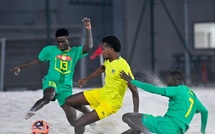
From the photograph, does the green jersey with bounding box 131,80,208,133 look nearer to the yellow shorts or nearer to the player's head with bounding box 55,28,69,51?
the yellow shorts

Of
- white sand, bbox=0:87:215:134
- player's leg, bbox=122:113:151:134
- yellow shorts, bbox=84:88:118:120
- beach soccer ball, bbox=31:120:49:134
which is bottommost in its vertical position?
white sand, bbox=0:87:215:134

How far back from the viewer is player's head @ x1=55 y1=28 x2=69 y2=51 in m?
8.46

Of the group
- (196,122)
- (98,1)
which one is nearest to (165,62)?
(98,1)

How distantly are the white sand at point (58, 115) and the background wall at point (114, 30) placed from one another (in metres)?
5.07

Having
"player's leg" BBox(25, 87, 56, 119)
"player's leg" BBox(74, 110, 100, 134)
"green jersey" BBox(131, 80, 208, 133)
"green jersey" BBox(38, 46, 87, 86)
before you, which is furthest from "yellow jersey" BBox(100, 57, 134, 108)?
"green jersey" BBox(38, 46, 87, 86)

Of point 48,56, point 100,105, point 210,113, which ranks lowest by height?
point 210,113

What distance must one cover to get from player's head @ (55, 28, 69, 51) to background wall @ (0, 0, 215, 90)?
10522 mm

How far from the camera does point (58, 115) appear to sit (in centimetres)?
1120

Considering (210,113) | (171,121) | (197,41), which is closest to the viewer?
(171,121)

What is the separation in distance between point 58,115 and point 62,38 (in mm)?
2982

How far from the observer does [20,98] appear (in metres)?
13.5

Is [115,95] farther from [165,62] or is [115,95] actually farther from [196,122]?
[165,62]

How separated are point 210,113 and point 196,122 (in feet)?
4.14

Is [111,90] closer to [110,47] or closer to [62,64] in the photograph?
[110,47]
